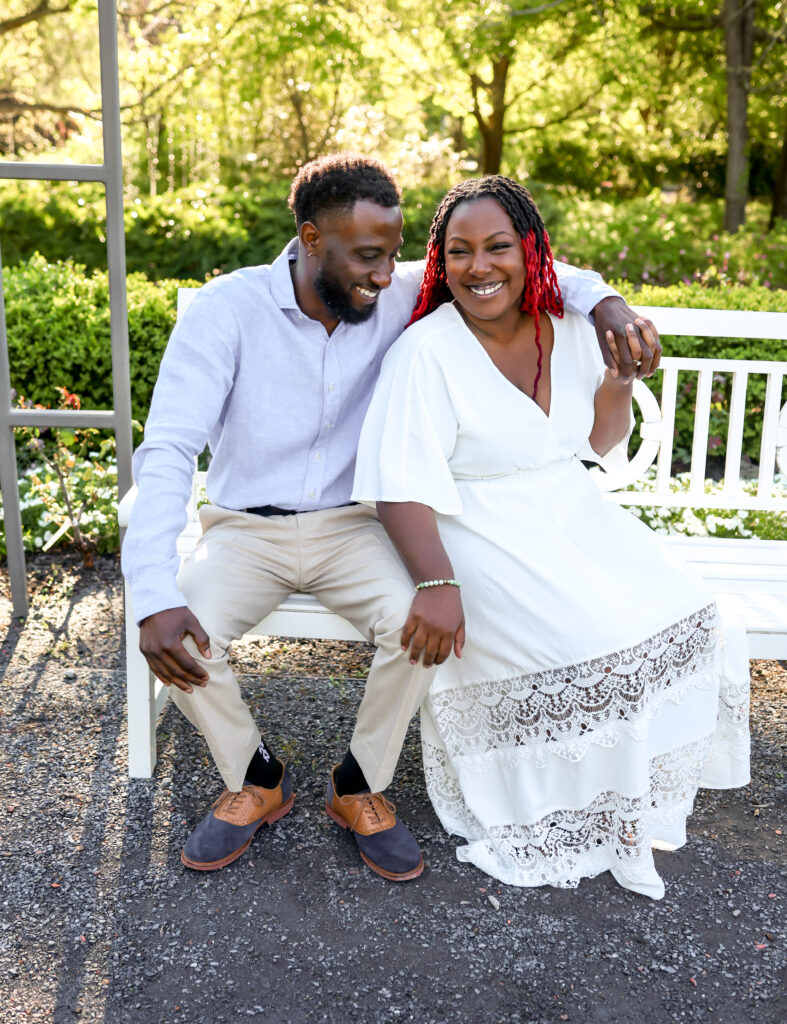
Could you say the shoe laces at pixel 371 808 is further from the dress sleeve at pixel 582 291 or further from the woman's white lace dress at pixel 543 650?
the dress sleeve at pixel 582 291

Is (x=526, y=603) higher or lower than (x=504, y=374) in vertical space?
lower

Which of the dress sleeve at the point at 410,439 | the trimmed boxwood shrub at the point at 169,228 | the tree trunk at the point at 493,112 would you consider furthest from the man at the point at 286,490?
the tree trunk at the point at 493,112

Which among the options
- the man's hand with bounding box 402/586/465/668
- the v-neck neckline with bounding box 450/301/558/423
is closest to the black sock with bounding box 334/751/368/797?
the man's hand with bounding box 402/586/465/668

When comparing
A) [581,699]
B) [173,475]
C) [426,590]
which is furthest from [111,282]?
[581,699]

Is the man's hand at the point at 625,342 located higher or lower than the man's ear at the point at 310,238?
lower

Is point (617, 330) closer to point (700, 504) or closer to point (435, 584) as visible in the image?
point (435, 584)

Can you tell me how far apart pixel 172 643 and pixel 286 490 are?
2.02 ft

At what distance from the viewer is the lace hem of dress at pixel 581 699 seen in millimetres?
2547

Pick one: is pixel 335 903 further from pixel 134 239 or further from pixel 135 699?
pixel 134 239

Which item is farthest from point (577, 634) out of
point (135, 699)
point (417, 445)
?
point (135, 699)

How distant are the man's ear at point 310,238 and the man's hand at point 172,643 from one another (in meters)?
1.06

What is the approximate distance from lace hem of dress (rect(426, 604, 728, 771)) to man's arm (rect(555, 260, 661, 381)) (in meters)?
0.67

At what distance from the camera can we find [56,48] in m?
14.6

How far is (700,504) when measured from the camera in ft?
12.3
